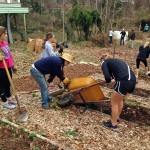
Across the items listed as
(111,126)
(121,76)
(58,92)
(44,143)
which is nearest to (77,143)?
(44,143)

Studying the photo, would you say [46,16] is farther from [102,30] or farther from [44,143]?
[44,143]

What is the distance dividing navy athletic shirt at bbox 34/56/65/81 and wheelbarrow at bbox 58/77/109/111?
1.85 ft

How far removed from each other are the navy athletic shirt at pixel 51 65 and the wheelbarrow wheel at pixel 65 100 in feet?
2.60

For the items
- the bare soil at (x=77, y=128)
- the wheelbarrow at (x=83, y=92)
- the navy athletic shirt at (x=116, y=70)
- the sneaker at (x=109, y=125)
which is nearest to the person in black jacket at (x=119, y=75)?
the navy athletic shirt at (x=116, y=70)

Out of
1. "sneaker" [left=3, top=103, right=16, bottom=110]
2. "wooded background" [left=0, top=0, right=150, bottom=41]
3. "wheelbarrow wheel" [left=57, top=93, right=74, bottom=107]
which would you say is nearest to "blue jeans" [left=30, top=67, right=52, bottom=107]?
"wheelbarrow wheel" [left=57, top=93, right=74, bottom=107]

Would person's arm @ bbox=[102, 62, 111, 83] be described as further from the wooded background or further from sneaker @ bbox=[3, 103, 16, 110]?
the wooded background

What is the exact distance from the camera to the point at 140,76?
1021 cm

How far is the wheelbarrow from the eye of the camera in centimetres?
615

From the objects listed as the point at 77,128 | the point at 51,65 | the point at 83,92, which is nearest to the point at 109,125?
the point at 77,128

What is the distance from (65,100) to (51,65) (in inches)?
42.8

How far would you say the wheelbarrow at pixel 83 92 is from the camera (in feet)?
20.2

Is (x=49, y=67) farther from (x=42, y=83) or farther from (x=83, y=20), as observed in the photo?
(x=83, y=20)

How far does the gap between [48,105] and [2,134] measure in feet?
4.75

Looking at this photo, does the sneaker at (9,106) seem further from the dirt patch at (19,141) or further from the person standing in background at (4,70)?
the dirt patch at (19,141)
